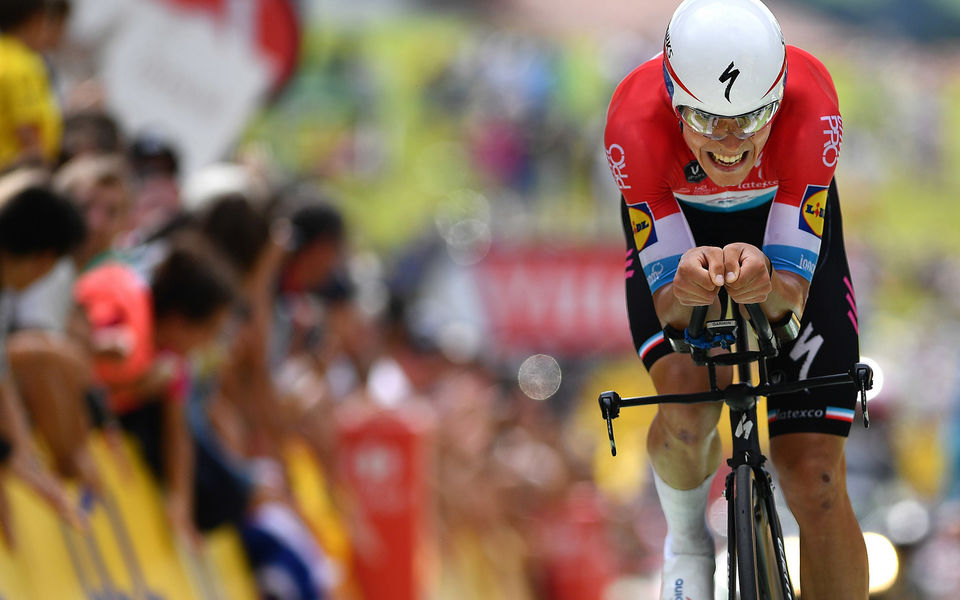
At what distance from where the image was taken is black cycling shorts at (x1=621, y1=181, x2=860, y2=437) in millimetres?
4605

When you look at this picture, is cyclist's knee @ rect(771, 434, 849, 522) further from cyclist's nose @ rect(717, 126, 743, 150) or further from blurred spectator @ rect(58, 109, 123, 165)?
blurred spectator @ rect(58, 109, 123, 165)

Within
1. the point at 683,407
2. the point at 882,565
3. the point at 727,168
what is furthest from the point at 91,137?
the point at 882,565

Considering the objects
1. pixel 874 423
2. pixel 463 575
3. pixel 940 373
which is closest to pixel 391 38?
pixel 940 373

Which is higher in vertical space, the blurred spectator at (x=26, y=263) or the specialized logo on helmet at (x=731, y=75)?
the specialized logo on helmet at (x=731, y=75)

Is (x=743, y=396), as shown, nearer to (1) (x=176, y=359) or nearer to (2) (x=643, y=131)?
(2) (x=643, y=131)

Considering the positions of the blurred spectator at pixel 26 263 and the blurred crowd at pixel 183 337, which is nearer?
the blurred spectator at pixel 26 263

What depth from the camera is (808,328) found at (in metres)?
4.68

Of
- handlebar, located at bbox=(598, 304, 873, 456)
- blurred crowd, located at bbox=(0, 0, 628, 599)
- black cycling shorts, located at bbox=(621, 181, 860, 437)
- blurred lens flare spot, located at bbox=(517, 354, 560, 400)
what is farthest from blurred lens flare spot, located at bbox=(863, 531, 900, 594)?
blurred lens flare spot, located at bbox=(517, 354, 560, 400)

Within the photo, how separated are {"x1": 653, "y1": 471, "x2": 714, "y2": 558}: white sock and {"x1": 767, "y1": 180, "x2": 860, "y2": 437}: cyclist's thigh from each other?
349mm

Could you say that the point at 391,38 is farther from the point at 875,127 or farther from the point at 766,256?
the point at 766,256

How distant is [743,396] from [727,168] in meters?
0.71

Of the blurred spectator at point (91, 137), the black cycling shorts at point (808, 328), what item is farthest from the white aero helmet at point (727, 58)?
the blurred spectator at point (91, 137)

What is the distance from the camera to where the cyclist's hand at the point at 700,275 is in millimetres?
3963

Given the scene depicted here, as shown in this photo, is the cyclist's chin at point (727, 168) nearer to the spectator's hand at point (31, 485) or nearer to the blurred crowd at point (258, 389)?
the blurred crowd at point (258, 389)
